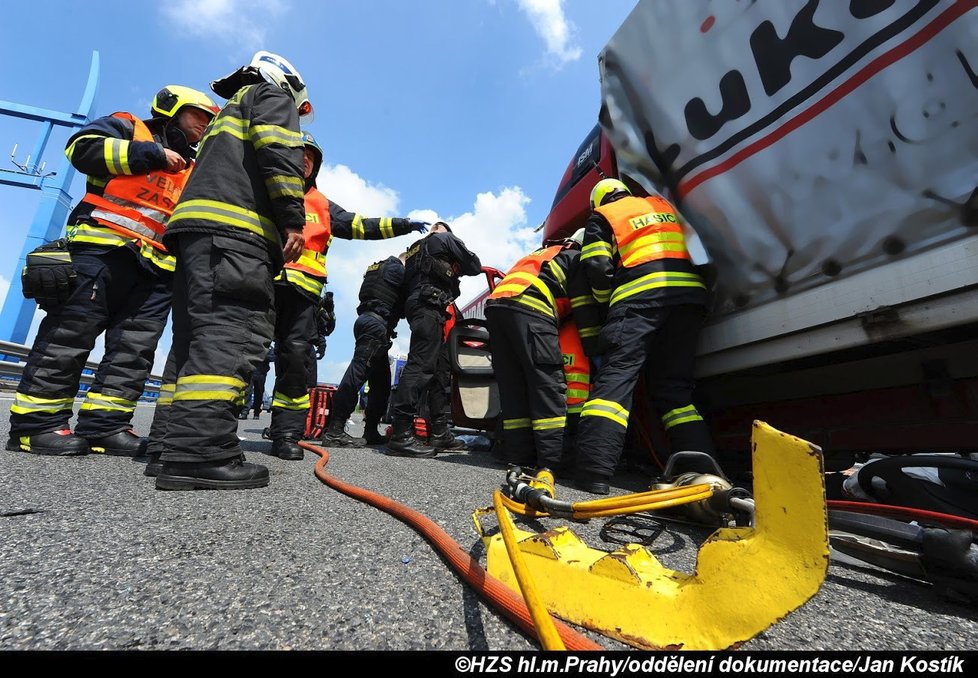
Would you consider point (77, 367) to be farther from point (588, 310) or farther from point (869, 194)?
point (869, 194)

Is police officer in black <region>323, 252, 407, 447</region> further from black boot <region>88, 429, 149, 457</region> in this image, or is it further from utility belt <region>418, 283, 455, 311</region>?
black boot <region>88, 429, 149, 457</region>

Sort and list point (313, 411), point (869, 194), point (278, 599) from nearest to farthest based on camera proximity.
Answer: point (278, 599), point (869, 194), point (313, 411)

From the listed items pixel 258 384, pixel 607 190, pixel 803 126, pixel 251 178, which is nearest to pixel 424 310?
pixel 607 190

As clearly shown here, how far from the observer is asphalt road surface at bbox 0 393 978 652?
66 centimetres

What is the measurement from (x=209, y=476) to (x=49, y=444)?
3.82 feet

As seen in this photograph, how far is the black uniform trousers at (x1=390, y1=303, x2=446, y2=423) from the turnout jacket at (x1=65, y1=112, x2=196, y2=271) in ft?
5.41

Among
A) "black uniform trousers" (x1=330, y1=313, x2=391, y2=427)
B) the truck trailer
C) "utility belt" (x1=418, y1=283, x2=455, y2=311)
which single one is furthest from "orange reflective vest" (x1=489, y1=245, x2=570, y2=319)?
"black uniform trousers" (x1=330, y1=313, x2=391, y2=427)

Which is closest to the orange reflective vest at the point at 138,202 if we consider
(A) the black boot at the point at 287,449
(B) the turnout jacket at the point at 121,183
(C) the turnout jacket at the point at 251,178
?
(B) the turnout jacket at the point at 121,183

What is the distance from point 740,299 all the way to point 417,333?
92.2 inches

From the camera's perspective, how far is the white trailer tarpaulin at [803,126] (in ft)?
4.24

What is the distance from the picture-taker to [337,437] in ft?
12.3

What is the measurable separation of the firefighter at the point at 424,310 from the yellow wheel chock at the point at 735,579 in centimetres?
Result: 256

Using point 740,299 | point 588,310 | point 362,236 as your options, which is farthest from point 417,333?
point 740,299

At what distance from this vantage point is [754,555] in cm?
66
